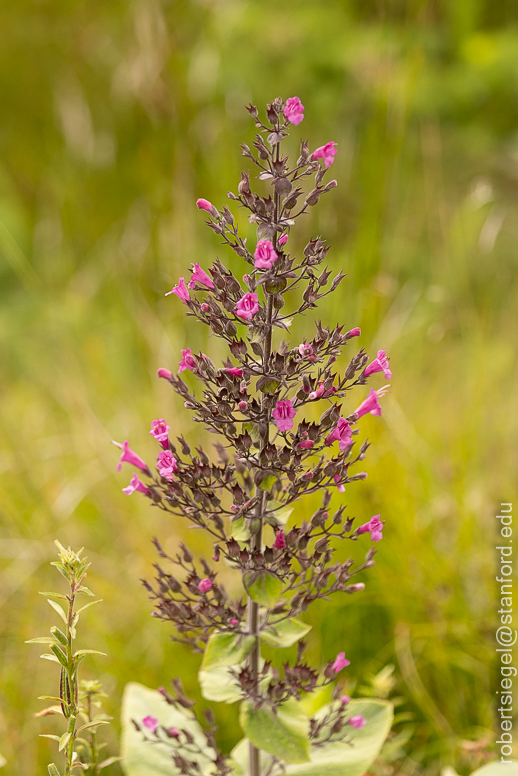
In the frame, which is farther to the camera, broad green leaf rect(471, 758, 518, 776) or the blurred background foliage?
the blurred background foliage

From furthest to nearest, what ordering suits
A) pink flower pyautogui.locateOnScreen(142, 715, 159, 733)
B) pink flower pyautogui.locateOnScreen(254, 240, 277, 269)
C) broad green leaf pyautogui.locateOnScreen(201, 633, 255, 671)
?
pink flower pyautogui.locateOnScreen(142, 715, 159, 733) → broad green leaf pyautogui.locateOnScreen(201, 633, 255, 671) → pink flower pyautogui.locateOnScreen(254, 240, 277, 269)

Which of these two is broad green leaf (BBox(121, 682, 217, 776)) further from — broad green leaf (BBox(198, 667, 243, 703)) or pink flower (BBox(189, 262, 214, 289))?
pink flower (BBox(189, 262, 214, 289))

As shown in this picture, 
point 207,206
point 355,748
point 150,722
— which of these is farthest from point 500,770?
point 207,206

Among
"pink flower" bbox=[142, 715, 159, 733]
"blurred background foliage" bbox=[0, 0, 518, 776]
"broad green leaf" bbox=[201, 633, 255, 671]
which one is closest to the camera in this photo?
"broad green leaf" bbox=[201, 633, 255, 671]

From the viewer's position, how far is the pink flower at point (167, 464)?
112 centimetres

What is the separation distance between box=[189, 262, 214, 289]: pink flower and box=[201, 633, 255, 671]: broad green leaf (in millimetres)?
712

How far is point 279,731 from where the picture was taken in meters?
1.27

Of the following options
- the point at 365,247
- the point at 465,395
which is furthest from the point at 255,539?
the point at 465,395

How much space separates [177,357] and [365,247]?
118cm

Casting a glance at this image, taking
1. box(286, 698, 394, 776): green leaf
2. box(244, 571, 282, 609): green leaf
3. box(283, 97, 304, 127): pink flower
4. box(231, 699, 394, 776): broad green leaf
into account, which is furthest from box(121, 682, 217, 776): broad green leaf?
box(283, 97, 304, 127): pink flower

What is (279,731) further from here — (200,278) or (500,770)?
(200,278)

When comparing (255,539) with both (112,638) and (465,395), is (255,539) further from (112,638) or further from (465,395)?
(465,395)

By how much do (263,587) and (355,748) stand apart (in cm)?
56

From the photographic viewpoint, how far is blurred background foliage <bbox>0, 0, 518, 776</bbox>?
7.17 feet
